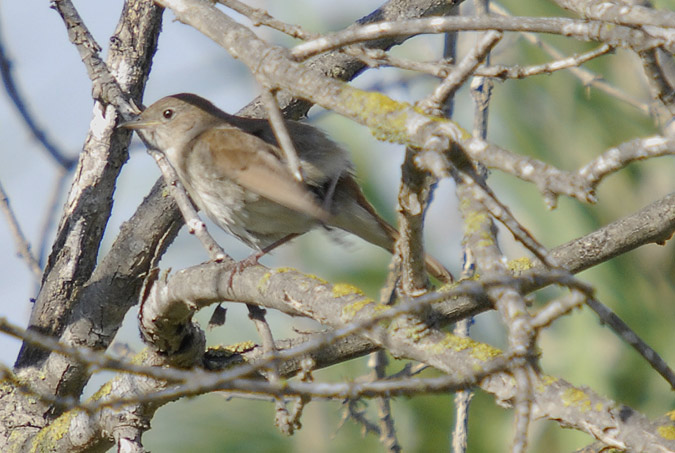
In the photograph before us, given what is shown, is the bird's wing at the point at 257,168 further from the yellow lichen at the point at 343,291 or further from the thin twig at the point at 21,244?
the yellow lichen at the point at 343,291

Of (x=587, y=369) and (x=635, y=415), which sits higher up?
(x=587, y=369)

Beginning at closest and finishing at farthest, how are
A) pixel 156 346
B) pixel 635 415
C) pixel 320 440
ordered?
pixel 635 415 → pixel 156 346 → pixel 320 440

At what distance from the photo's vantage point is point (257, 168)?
3812mm

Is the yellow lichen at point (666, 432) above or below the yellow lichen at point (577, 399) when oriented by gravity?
below

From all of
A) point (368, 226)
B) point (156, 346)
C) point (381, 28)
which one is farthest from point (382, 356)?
point (381, 28)

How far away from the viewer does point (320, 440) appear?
5074 millimetres

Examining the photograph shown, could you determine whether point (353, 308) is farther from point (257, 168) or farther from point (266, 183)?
point (257, 168)

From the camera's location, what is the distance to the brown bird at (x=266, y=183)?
3783mm

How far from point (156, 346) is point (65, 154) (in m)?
1.16

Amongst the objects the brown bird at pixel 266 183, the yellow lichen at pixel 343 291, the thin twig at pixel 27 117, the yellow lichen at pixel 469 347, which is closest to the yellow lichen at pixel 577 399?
the yellow lichen at pixel 469 347

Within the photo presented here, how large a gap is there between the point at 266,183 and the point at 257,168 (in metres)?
0.14

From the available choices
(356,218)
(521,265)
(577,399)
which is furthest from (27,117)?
(577,399)

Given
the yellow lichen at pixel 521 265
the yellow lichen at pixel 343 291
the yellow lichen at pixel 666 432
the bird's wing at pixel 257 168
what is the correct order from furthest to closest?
the bird's wing at pixel 257 168
the yellow lichen at pixel 521 265
the yellow lichen at pixel 343 291
the yellow lichen at pixel 666 432

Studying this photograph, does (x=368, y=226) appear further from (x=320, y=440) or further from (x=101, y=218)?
(x=320, y=440)
